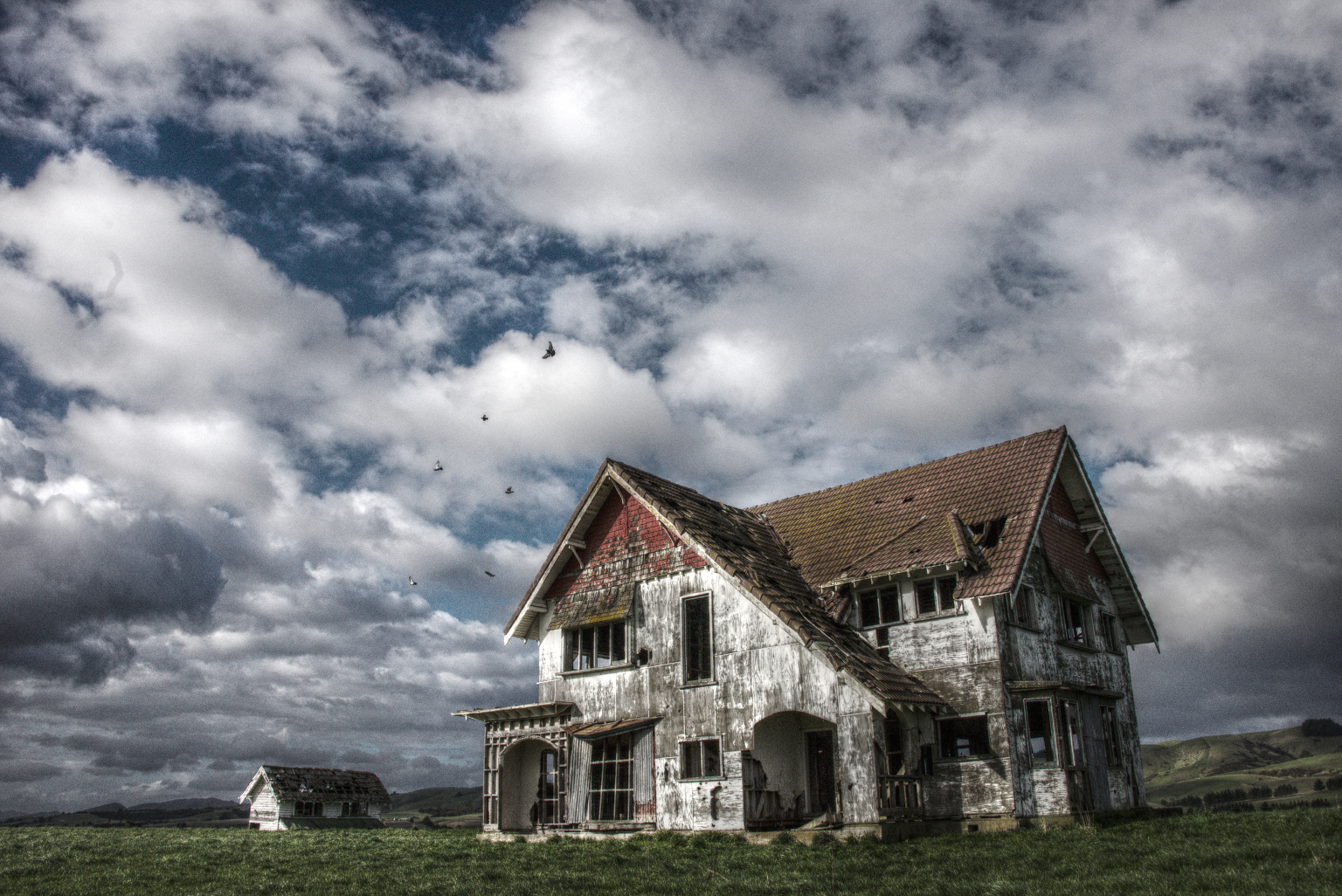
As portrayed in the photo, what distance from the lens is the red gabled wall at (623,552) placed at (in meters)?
27.3

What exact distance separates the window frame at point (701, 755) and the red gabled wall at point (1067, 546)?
1081cm

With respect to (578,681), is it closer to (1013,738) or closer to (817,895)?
(1013,738)

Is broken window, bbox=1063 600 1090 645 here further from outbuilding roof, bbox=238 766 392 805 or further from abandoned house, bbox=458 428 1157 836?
outbuilding roof, bbox=238 766 392 805

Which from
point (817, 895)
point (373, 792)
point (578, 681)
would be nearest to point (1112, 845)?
point (817, 895)

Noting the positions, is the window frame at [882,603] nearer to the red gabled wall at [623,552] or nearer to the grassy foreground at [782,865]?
the red gabled wall at [623,552]

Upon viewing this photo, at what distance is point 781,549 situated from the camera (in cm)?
3047

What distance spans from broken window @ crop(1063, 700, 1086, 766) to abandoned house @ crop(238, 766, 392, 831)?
55.6 m

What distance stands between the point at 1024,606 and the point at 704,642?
8668 millimetres

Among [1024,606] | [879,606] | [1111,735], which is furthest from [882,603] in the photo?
[1111,735]

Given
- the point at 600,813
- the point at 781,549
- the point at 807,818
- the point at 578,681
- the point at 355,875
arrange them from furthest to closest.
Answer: the point at 781,549 < the point at 578,681 < the point at 600,813 < the point at 807,818 < the point at 355,875

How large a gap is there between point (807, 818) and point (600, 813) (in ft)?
19.5

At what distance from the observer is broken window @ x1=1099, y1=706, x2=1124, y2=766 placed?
26359 mm

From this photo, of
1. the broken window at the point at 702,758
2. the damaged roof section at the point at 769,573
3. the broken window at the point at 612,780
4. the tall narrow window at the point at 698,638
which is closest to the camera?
the damaged roof section at the point at 769,573

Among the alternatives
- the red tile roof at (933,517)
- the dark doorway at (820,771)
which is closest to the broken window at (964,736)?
the dark doorway at (820,771)
